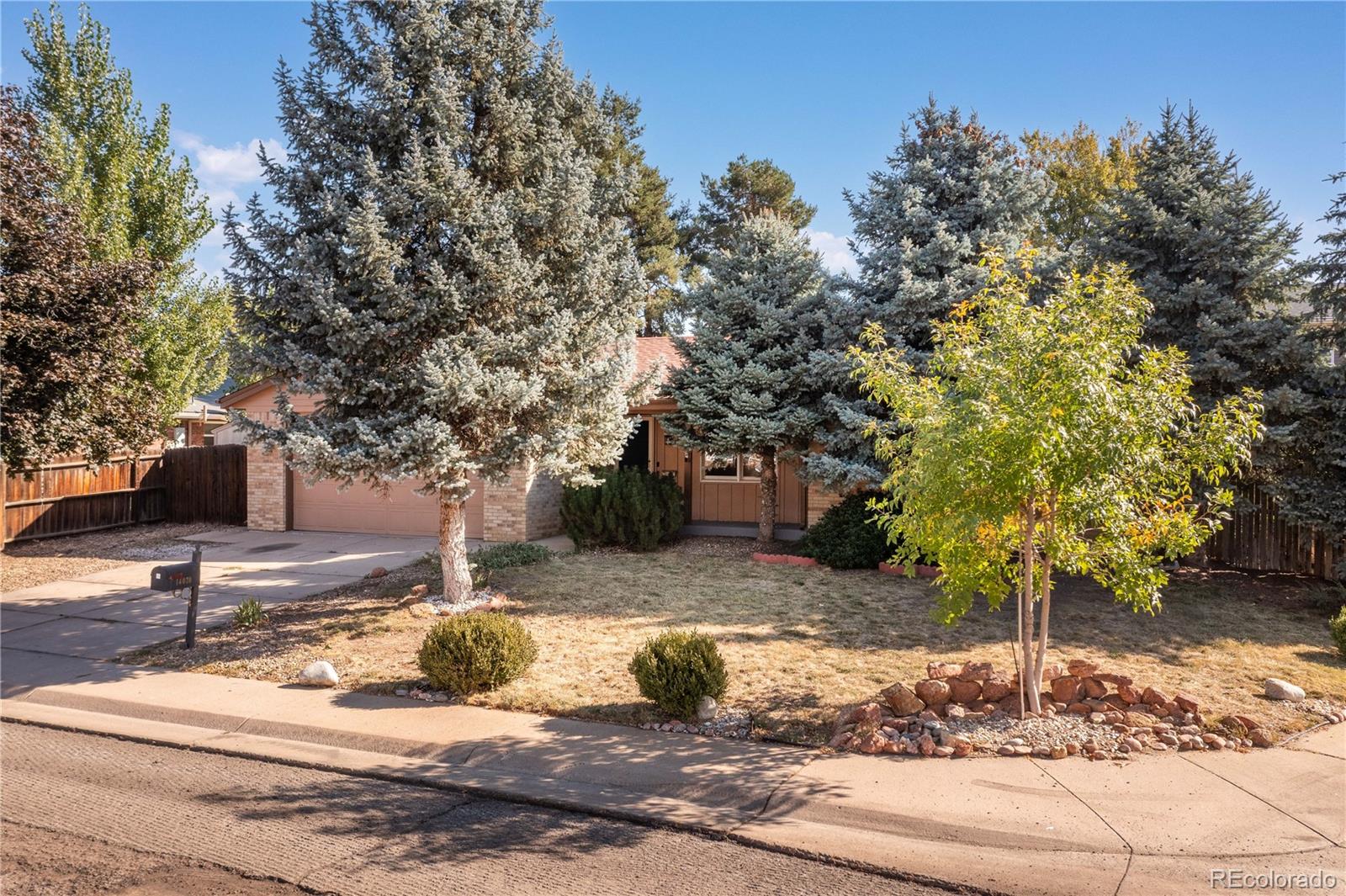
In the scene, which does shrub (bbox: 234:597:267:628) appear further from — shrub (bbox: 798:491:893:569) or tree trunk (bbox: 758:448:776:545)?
tree trunk (bbox: 758:448:776:545)

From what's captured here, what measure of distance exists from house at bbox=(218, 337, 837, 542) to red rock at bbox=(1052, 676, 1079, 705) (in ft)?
→ 29.2

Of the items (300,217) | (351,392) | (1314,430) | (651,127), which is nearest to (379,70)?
(300,217)

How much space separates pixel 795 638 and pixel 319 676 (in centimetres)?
486

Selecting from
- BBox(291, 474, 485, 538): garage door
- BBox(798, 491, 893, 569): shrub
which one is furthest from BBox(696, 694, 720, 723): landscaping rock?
BBox(291, 474, 485, 538): garage door

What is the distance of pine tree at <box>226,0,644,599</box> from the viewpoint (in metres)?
8.76

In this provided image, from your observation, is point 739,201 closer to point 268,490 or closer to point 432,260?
point 268,490

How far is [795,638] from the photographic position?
349 inches

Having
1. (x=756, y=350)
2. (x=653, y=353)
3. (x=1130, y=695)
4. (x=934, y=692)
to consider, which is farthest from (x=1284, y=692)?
(x=653, y=353)

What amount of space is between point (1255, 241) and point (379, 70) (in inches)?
454

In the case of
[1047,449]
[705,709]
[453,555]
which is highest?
[1047,449]

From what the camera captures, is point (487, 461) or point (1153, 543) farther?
point (487, 461)

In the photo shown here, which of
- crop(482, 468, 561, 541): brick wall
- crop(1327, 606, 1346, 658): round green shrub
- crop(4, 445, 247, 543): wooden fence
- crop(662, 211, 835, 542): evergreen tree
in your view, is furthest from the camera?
crop(4, 445, 247, 543): wooden fence

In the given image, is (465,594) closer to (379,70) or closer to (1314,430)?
(379,70)

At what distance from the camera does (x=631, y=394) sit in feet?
37.0
